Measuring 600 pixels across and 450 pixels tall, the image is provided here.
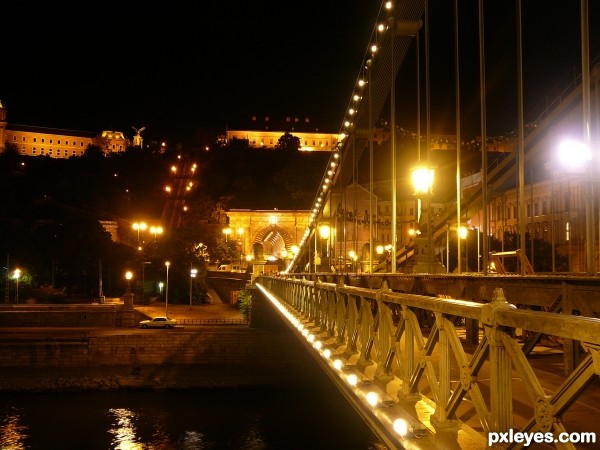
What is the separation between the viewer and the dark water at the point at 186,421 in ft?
75.2

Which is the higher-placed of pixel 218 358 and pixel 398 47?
pixel 398 47

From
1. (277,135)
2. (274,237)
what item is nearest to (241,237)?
(274,237)

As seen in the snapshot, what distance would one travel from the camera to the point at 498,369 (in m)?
2.47

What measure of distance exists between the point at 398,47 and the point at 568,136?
6.79 m

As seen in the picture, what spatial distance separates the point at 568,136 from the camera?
8.64 metres

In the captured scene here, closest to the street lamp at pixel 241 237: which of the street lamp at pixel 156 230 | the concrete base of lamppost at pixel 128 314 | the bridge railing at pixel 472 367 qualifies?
the street lamp at pixel 156 230

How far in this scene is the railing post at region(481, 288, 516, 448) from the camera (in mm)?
2424

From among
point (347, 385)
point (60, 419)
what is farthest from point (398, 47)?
point (60, 419)

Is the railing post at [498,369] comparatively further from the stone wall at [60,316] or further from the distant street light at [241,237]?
the distant street light at [241,237]

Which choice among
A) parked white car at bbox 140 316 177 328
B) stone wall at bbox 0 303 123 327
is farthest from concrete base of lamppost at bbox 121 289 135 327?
parked white car at bbox 140 316 177 328

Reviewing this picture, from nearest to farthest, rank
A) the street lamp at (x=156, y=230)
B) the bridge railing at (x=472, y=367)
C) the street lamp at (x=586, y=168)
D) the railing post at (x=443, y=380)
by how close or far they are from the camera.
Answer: the bridge railing at (x=472, y=367) → the railing post at (x=443, y=380) → the street lamp at (x=586, y=168) → the street lamp at (x=156, y=230)

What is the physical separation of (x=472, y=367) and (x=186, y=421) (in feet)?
80.7

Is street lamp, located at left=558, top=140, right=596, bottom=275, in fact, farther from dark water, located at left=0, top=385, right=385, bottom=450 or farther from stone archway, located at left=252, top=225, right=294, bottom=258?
stone archway, located at left=252, top=225, right=294, bottom=258

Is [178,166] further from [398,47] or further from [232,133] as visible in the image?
[398,47]
